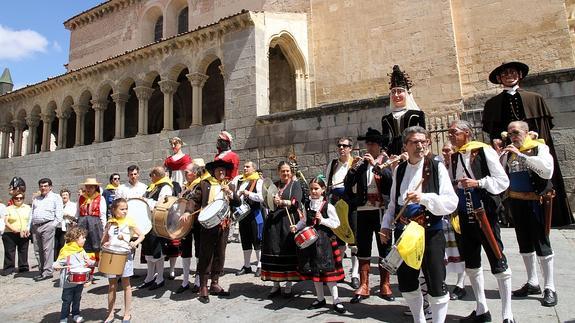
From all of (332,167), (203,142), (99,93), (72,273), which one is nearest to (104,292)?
(72,273)

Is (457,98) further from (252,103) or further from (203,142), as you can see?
(203,142)

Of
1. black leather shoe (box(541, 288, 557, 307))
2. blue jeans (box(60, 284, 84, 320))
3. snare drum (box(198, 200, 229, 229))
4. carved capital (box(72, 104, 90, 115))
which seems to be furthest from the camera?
carved capital (box(72, 104, 90, 115))

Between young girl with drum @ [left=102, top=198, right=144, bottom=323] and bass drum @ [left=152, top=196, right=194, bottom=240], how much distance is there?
1.36 ft

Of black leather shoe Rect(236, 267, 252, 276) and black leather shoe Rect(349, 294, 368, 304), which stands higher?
black leather shoe Rect(236, 267, 252, 276)

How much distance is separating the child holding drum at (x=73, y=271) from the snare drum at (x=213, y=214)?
4.79ft

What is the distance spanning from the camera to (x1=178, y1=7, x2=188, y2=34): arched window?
70.5 ft

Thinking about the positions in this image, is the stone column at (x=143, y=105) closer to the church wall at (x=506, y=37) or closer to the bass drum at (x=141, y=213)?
the bass drum at (x=141, y=213)

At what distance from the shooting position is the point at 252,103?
43.1 feet

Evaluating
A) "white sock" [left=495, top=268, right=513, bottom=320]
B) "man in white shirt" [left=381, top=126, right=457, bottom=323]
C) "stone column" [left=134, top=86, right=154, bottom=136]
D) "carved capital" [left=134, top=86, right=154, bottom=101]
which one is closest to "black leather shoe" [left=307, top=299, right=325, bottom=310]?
"man in white shirt" [left=381, top=126, right=457, bottom=323]

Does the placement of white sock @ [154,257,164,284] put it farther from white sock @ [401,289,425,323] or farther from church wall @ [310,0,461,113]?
church wall @ [310,0,461,113]

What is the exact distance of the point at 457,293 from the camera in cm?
463

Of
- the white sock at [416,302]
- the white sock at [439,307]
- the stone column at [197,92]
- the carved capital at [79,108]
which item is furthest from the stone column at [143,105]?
the white sock at [439,307]

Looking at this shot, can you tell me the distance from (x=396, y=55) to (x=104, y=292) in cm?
1190

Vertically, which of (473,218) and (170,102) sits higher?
(170,102)
